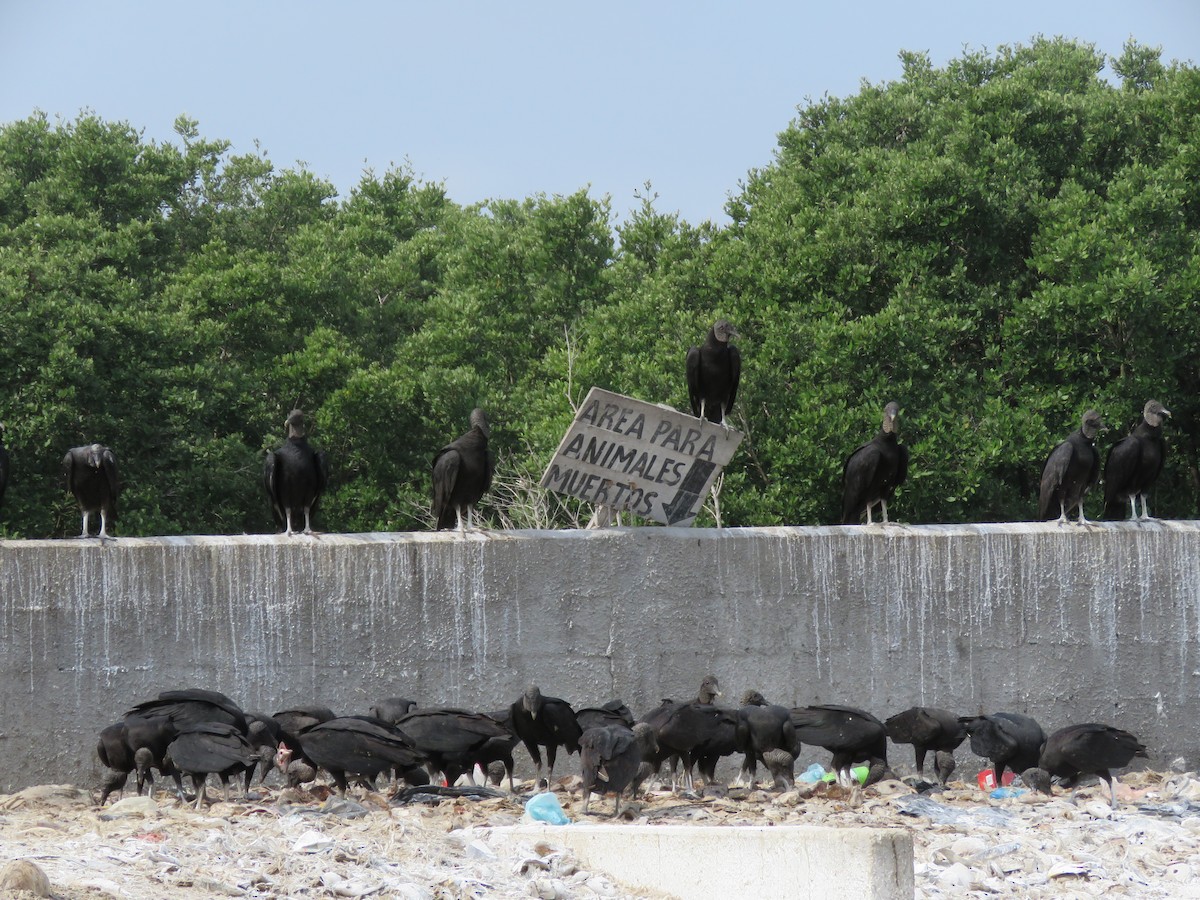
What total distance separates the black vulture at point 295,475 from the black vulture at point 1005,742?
13.5 feet

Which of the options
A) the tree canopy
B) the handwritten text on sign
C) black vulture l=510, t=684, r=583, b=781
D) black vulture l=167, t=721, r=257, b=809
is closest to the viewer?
black vulture l=167, t=721, r=257, b=809

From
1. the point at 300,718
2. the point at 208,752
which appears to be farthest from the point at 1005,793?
the point at 208,752

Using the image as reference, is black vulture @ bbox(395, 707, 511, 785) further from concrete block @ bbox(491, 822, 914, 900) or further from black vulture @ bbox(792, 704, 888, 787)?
black vulture @ bbox(792, 704, 888, 787)

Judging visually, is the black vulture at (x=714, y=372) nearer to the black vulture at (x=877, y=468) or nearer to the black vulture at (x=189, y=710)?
the black vulture at (x=877, y=468)

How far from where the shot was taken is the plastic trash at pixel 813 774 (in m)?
9.07

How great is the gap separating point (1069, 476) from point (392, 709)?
4.64 metres

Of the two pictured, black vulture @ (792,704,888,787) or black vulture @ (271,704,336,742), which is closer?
black vulture @ (271,704,336,742)

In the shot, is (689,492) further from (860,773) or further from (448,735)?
(448,735)

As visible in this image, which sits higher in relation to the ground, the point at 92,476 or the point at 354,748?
the point at 92,476

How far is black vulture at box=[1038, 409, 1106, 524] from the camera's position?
10.0 m

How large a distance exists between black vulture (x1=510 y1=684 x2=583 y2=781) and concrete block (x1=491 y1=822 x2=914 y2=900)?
1398mm

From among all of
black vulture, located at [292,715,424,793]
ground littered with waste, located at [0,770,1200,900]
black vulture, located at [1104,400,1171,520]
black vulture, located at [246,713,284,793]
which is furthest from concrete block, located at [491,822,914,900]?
black vulture, located at [1104,400,1171,520]

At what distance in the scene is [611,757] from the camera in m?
7.40

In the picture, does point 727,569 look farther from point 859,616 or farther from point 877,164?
point 877,164
